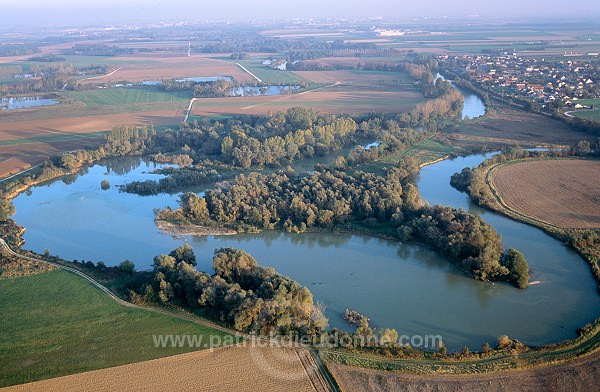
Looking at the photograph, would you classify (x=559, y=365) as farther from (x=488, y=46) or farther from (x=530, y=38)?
(x=530, y=38)

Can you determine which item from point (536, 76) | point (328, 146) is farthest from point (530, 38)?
point (328, 146)

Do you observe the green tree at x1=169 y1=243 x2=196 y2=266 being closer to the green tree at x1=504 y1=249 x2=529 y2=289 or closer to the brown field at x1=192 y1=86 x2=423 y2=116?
the green tree at x1=504 y1=249 x2=529 y2=289

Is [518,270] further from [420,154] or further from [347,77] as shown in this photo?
[347,77]

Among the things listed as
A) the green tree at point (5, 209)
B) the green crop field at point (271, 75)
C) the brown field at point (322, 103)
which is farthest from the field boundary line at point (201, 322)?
the green crop field at point (271, 75)

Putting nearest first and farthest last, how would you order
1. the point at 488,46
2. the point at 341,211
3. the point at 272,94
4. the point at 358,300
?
the point at 358,300
the point at 341,211
the point at 272,94
the point at 488,46

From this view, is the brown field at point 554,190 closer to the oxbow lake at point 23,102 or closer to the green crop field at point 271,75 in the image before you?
the green crop field at point 271,75

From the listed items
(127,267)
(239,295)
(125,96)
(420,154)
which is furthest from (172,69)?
(239,295)
